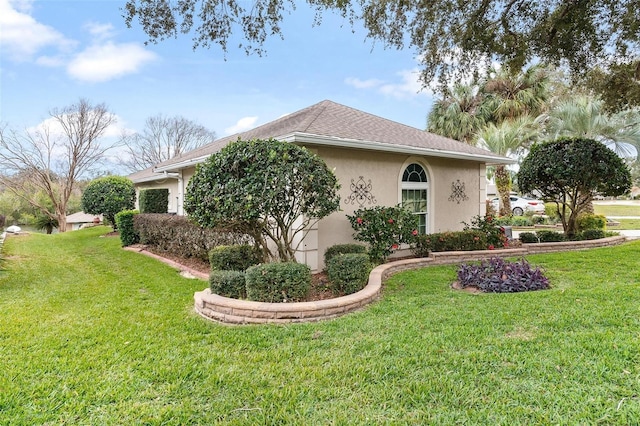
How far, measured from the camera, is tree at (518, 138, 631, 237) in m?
9.84

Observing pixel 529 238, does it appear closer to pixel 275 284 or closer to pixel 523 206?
pixel 275 284

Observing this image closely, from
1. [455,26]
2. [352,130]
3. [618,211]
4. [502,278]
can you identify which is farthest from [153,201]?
[618,211]

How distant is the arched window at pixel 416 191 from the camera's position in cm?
925

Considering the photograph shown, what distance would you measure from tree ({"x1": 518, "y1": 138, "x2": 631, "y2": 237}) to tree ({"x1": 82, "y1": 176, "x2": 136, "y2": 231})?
664 inches

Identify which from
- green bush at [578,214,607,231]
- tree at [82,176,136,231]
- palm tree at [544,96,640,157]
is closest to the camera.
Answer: green bush at [578,214,607,231]

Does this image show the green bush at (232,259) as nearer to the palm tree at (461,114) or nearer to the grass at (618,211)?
the palm tree at (461,114)

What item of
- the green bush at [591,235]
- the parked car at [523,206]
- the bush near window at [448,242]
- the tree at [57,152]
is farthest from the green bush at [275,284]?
the tree at [57,152]

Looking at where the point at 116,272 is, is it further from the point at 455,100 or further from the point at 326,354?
the point at 455,100

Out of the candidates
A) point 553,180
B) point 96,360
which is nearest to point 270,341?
point 96,360

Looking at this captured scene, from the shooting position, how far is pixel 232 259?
647 cm

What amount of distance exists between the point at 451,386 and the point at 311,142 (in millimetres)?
4997

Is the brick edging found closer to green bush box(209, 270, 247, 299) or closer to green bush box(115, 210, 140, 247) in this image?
green bush box(209, 270, 247, 299)

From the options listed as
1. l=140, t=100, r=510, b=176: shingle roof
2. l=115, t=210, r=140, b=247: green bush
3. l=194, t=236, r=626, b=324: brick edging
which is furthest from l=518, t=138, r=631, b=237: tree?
l=115, t=210, r=140, b=247: green bush

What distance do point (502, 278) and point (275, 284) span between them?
371 cm
